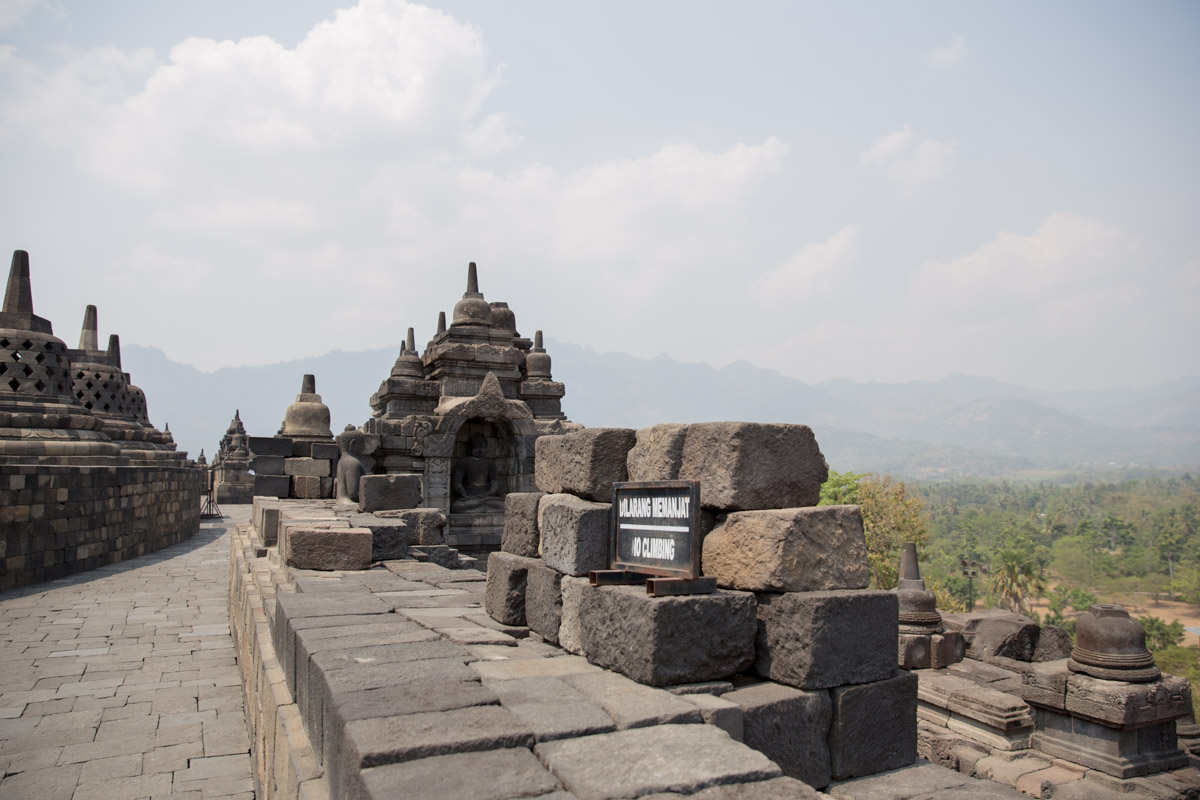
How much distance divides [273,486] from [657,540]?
1072 centimetres

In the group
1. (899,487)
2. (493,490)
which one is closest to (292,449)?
(493,490)

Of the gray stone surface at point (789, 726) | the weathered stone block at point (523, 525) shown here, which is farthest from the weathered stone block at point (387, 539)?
the gray stone surface at point (789, 726)

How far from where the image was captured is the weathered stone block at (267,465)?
12.5 metres

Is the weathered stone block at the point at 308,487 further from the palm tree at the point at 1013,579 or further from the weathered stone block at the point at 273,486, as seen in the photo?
the palm tree at the point at 1013,579

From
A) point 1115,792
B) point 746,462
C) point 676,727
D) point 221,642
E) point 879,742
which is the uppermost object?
point 746,462

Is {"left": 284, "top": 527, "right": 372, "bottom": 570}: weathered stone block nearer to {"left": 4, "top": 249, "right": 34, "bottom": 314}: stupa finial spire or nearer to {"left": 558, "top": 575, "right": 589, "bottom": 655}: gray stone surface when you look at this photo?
{"left": 558, "top": 575, "right": 589, "bottom": 655}: gray stone surface

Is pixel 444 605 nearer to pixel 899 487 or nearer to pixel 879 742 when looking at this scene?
pixel 879 742

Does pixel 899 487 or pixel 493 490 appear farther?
pixel 899 487

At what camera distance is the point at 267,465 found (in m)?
12.6

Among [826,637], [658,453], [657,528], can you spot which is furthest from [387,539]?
[826,637]

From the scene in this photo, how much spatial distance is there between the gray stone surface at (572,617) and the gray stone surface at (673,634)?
10.3 inches

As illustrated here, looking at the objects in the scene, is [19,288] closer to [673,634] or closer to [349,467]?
[349,467]

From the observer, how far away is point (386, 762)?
213 centimetres

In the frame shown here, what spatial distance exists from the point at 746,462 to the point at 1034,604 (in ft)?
179
